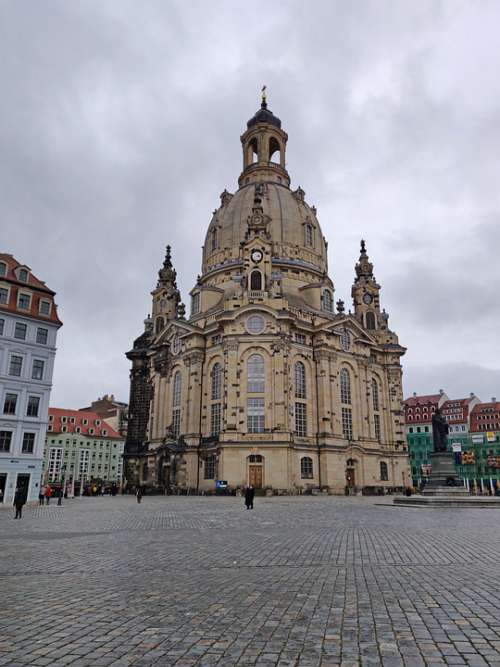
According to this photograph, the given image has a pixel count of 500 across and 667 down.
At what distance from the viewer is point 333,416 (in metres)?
63.4

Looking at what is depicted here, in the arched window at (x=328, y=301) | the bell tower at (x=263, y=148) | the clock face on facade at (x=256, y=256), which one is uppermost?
the bell tower at (x=263, y=148)

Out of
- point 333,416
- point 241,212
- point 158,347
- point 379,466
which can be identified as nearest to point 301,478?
point 333,416

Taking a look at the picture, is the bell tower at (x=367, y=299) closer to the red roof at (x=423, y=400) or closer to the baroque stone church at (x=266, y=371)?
the baroque stone church at (x=266, y=371)

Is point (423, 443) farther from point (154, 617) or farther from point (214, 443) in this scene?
point (154, 617)

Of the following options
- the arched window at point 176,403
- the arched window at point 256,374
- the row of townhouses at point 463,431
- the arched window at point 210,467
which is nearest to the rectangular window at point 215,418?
the arched window at point 210,467

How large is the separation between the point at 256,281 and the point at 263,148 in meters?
35.3

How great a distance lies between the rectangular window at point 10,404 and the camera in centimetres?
4162

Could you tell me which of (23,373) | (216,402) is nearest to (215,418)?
(216,402)

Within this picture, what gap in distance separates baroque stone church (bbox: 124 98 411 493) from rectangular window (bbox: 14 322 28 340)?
23.2m

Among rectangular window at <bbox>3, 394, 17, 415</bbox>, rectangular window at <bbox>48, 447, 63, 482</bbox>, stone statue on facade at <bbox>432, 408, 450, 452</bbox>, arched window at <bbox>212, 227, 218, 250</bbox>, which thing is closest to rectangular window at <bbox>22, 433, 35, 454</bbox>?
rectangular window at <bbox>3, 394, 17, 415</bbox>

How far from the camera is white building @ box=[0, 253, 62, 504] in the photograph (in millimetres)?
41344

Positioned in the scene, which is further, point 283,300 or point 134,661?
point 283,300

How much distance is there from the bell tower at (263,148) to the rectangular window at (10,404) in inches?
2235

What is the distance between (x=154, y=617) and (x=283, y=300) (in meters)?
56.4
